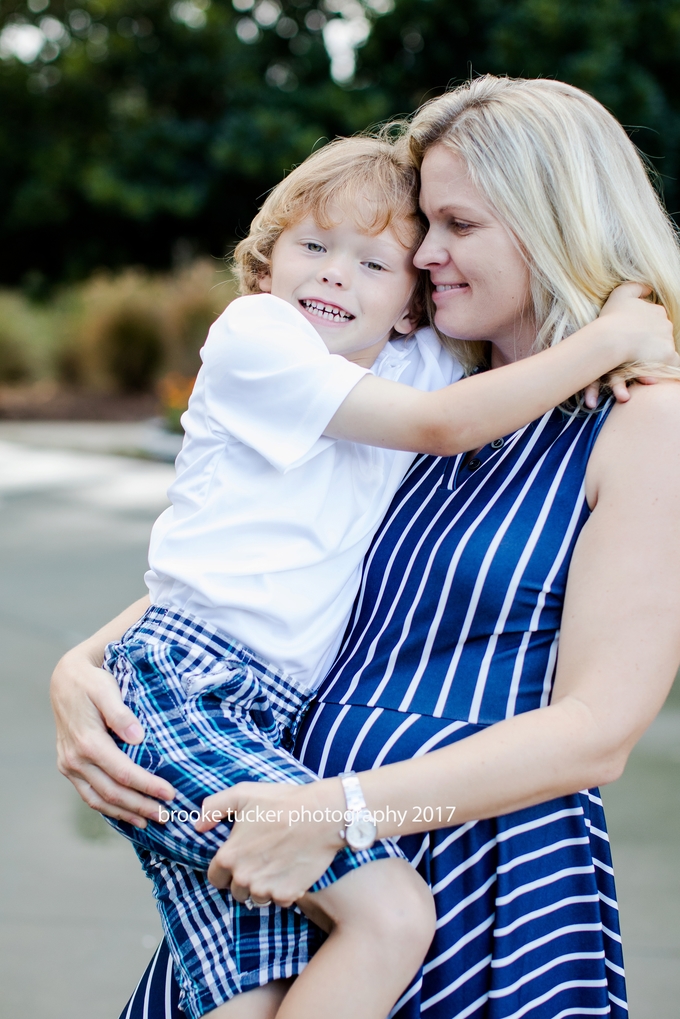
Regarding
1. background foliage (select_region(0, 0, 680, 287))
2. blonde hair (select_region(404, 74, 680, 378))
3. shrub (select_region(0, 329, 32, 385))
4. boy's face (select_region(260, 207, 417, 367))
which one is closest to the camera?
blonde hair (select_region(404, 74, 680, 378))

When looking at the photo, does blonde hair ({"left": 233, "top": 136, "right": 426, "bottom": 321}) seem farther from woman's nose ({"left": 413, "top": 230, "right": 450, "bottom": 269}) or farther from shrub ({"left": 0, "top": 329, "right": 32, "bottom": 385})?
shrub ({"left": 0, "top": 329, "right": 32, "bottom": 385})

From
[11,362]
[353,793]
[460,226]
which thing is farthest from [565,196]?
[11,362]

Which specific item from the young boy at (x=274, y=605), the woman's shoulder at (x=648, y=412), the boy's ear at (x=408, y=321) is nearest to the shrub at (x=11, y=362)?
the boy's ear at (x=408, y=321)

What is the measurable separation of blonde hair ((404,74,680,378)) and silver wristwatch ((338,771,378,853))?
788 millimetres

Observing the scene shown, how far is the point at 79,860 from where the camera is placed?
2656 mm

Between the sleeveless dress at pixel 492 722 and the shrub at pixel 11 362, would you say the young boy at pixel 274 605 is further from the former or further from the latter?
the shrub at pixel 11 362

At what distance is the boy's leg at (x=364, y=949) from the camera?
120cm

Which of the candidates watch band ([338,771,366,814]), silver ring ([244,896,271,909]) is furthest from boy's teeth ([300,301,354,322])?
silver ring ([244,896,271,909])

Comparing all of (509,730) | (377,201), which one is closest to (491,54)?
(377,201)

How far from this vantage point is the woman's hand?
46.9 inches

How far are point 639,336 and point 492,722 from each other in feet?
2.00

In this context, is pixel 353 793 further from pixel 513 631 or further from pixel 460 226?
pixel 460 226

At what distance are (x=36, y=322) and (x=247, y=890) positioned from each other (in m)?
14.7

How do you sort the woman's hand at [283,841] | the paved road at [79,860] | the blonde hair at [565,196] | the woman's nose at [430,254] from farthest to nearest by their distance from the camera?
the paved road at [79,860] → the woman's nose at [430,254] → the blonde hair at [565,196] → the woman's hand at [283,841]
